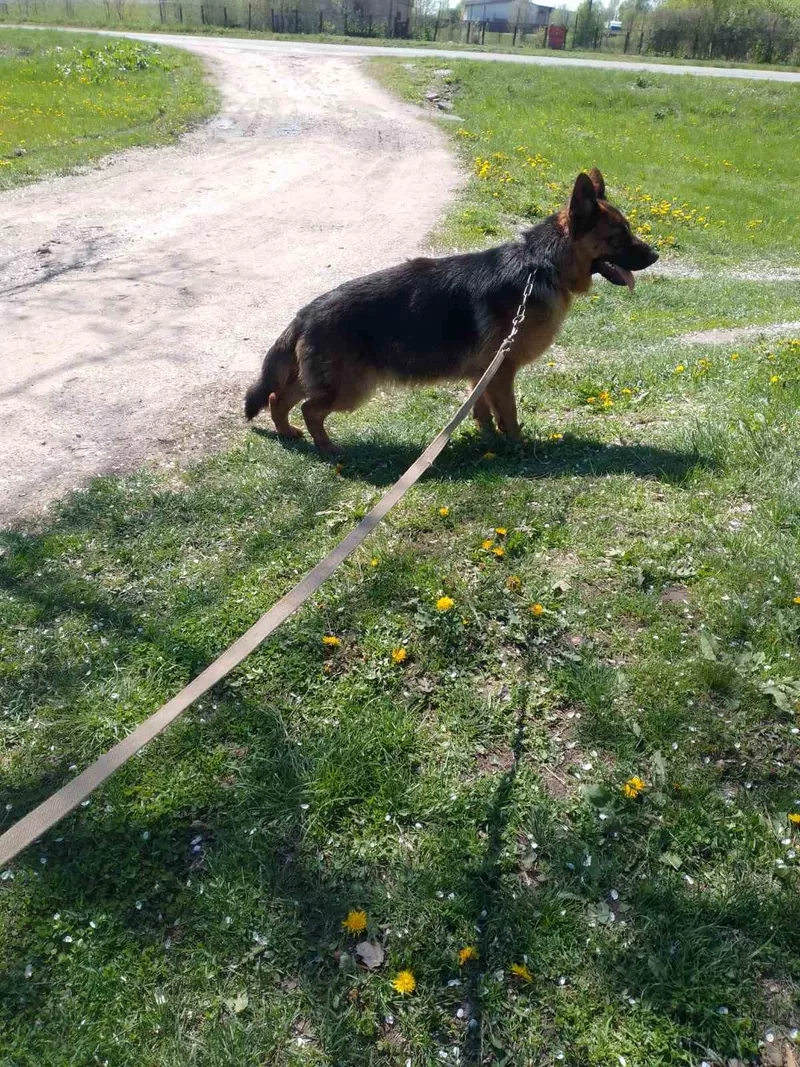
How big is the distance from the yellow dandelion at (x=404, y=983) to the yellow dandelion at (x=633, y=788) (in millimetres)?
1044

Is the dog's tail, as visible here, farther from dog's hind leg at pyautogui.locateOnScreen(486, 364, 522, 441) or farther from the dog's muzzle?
the dog's muzzle

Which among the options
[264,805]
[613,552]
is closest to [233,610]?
[264,805]

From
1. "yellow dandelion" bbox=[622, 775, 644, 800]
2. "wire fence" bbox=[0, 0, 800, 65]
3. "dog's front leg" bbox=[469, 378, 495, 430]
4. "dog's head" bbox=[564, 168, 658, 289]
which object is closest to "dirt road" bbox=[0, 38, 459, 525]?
"dog's front leg" bbox=[469, 378, 495, 430]

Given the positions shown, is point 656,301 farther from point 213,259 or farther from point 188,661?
point 188,661

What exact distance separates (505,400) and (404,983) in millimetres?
4213

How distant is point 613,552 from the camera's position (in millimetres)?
4090

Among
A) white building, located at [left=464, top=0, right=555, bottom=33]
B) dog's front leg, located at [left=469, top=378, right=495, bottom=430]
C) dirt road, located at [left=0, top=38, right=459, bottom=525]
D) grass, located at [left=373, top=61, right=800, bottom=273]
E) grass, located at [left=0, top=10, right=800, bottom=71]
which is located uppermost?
white building, located at [left=464, top=0, right=555, bottom=33]

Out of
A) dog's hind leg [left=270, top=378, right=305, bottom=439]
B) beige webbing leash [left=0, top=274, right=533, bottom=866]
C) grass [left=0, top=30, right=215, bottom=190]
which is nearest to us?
beige webbing leash [left=0, top=274, right=533, bottom=866]

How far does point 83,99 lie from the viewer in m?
21.1

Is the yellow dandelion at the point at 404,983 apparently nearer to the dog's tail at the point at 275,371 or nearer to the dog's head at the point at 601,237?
the dog's tail at the point at 275,371

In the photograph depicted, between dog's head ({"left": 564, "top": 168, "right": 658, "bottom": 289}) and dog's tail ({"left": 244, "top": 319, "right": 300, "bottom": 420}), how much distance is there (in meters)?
2.24

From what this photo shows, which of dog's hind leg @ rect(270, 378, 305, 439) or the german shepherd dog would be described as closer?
→ the german shepherd dog

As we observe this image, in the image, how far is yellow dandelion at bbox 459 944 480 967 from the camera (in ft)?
8.09

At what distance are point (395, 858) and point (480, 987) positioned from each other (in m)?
0.53
